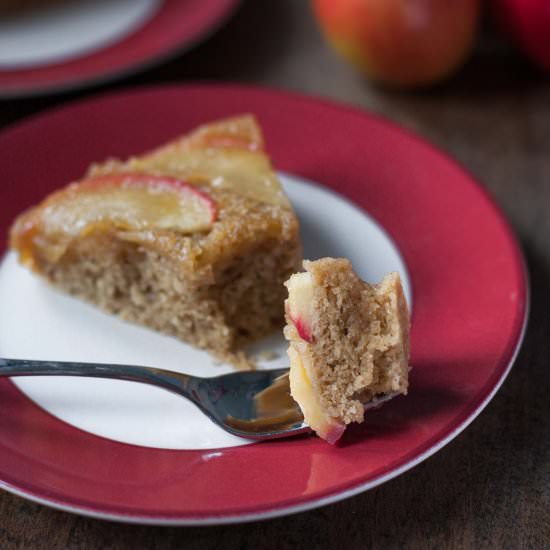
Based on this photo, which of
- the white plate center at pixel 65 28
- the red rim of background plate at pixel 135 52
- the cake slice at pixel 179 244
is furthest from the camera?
the white plate center at pixel 65 28

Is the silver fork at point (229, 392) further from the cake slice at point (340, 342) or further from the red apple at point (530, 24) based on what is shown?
the red apple at point (530, 24)

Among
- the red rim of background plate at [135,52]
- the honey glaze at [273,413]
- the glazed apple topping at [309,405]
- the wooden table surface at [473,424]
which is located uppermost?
the red rim of background plate at [135,52]

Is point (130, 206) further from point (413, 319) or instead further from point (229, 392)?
point (413, 319)

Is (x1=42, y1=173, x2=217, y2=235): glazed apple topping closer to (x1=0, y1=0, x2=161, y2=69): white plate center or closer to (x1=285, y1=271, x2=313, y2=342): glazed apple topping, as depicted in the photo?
(x1=285, y1=271, x2=313, y2=342): glazed apple topping

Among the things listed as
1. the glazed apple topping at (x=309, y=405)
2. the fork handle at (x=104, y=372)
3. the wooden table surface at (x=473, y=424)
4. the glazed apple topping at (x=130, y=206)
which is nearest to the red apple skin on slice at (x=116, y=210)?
the glazed apple topping at (x=130, y=206)

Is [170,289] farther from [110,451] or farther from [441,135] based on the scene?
[441,135]

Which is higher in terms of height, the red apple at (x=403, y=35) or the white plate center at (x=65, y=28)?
the white plate center at (x=65, y=28)

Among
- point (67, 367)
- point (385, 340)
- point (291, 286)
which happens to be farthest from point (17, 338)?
point (385, 340)
